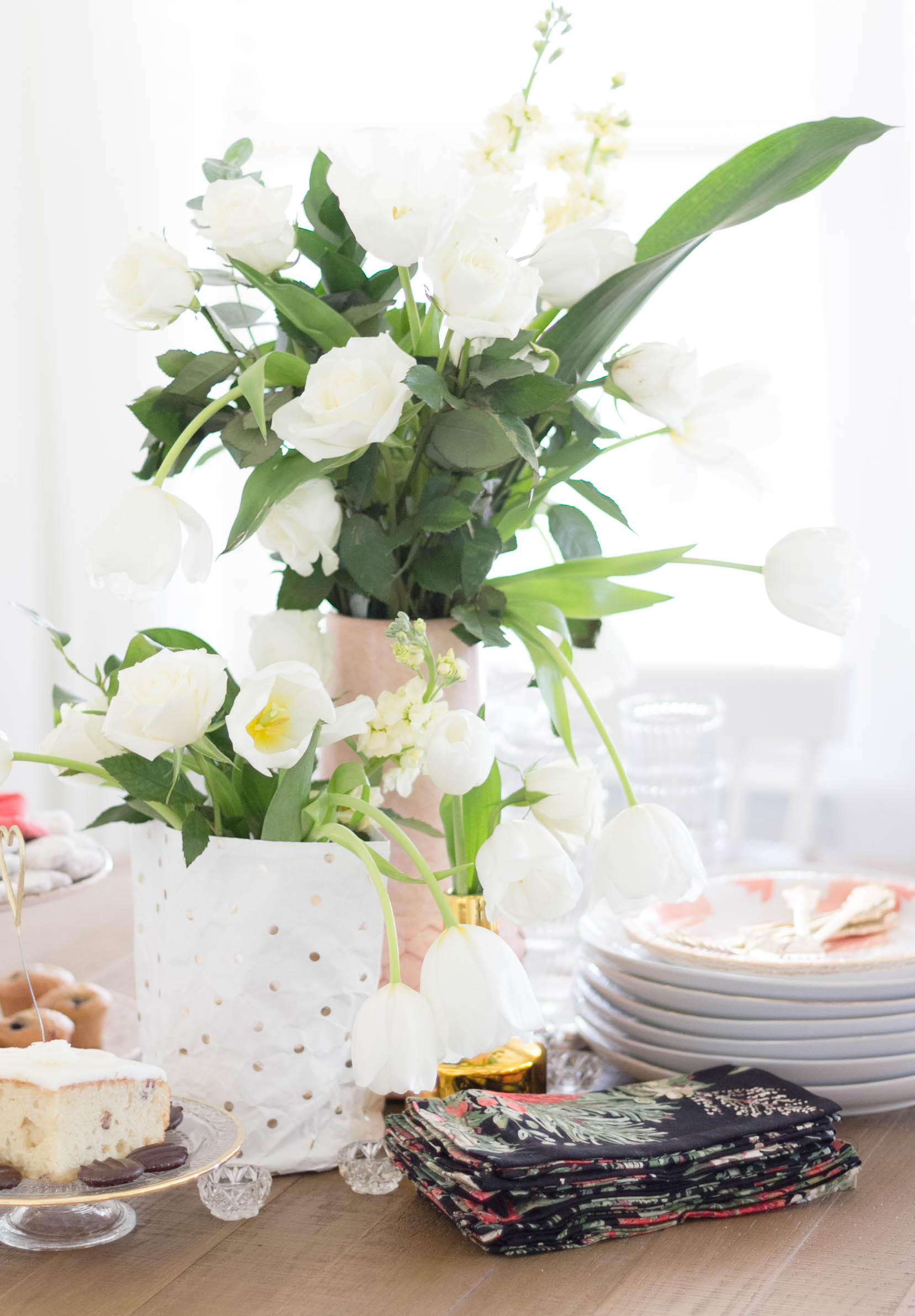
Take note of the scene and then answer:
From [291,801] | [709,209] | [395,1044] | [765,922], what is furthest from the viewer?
[765,922]

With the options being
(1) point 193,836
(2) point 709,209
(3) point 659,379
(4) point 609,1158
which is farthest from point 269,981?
(2) point 709,209

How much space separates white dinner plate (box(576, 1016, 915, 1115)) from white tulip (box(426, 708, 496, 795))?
287 millimetres

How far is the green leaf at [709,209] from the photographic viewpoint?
0.79 m

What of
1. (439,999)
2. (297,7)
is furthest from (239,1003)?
(297,7)

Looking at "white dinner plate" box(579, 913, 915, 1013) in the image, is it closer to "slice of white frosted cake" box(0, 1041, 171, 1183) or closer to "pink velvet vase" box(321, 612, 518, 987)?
"pink velvet vase" box(321, 612, 518, 987)

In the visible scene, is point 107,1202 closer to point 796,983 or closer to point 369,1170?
point 369,1170

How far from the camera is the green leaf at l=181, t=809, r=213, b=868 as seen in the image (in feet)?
2.32

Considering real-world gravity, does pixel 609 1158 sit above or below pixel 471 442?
below

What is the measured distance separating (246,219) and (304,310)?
6 cm

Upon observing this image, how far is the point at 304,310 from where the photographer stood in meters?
0.76

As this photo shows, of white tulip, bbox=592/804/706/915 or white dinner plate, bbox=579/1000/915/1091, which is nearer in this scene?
white tulip, bbox=592/804/706/915

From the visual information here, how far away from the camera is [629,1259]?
67cm

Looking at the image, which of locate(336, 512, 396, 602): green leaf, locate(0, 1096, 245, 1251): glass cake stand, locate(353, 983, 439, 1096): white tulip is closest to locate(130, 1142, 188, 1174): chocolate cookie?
locate(0, 1096, 245, 1251): glass cake stand

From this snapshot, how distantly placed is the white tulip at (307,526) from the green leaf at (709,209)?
171 mm
